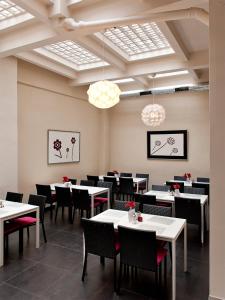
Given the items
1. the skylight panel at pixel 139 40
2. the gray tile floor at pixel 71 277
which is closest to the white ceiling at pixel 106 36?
the skylight panel at pixel 139 40

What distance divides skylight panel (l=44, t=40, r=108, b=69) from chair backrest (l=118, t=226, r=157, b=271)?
3984 millimetres

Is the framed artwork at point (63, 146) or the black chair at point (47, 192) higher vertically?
the framed artwork at point (63, 146)

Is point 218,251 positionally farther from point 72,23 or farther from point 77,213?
point 77,213

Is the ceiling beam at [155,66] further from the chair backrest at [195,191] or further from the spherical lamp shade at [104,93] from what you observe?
the chair backrest at [195,191]

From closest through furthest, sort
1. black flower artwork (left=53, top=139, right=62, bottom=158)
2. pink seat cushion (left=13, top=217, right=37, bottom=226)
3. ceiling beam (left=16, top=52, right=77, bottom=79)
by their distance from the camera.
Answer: pink seat cushion (left=13, top=217, right=37, bottom=226), ceiling beam (left=16, top=52, right=77, bottom=79), black flower artwork (left=53, top=139, right=62, bottom=158)

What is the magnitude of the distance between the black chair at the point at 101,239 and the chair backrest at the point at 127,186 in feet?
11.4

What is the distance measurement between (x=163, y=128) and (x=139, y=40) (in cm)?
376

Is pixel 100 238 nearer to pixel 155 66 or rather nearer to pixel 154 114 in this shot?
pixel 154 114

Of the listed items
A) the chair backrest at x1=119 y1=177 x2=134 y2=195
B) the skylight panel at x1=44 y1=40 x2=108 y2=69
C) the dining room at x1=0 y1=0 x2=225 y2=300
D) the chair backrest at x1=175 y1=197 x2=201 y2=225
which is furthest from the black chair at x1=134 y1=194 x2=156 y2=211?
the skylight panel at x1=44 y1=40 x2=108 y2=69

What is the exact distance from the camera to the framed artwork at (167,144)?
763 cm

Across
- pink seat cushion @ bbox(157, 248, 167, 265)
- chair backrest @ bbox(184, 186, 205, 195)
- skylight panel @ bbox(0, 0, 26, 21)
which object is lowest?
pink seat cushion @ bbox(157, 248, 167, 265)

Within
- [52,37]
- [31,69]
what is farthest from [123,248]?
[31,69]

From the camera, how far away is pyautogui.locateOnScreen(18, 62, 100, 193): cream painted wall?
5664 mm

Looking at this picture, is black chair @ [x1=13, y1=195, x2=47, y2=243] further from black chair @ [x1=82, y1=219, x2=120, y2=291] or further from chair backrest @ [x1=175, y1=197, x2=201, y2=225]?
chair backrest @ [x1=175, y1=197, x2=201, y2=225]
